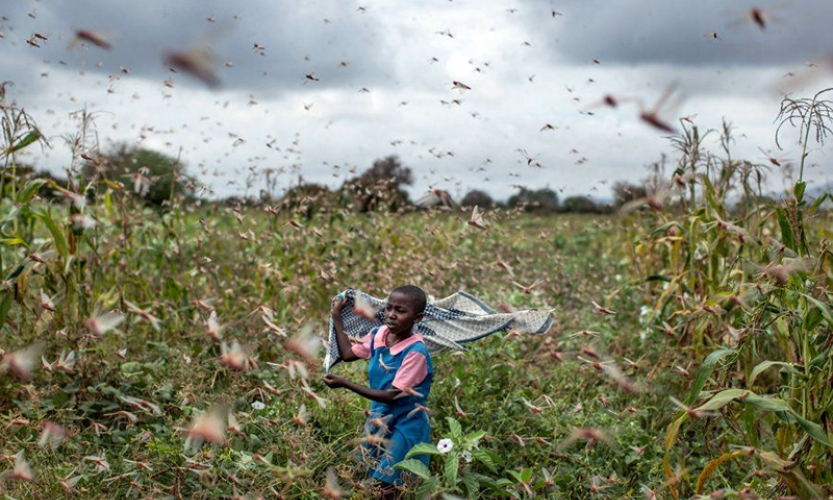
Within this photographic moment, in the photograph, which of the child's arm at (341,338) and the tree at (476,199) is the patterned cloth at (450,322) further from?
the tree at (476,199)

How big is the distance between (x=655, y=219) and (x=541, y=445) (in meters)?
4.77

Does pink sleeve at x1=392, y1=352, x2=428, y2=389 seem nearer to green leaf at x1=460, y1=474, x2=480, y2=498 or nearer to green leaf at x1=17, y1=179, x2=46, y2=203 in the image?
green leaf at x1=460, y1=474, x2=480, y2=498

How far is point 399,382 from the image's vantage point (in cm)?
340

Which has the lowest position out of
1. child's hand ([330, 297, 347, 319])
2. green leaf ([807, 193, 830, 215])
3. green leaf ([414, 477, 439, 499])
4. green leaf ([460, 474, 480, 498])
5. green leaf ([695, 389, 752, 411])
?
green leaf ([460, 474, 480, 498])

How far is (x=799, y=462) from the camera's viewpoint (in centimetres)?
300

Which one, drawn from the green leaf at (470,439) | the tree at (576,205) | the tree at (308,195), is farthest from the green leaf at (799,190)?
the tree at (576,205)

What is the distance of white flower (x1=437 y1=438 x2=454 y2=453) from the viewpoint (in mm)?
3363

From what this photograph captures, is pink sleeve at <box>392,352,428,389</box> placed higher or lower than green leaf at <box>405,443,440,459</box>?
higher

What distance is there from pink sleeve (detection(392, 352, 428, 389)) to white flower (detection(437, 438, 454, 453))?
9.9 inches

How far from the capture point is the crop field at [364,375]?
3.07 m

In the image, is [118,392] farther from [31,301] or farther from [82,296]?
[31,301]

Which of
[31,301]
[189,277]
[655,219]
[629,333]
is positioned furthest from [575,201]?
[31,301]

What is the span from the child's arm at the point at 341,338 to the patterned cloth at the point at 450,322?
0.02 metres

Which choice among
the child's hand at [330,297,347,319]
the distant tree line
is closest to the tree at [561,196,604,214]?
the distant tree line
